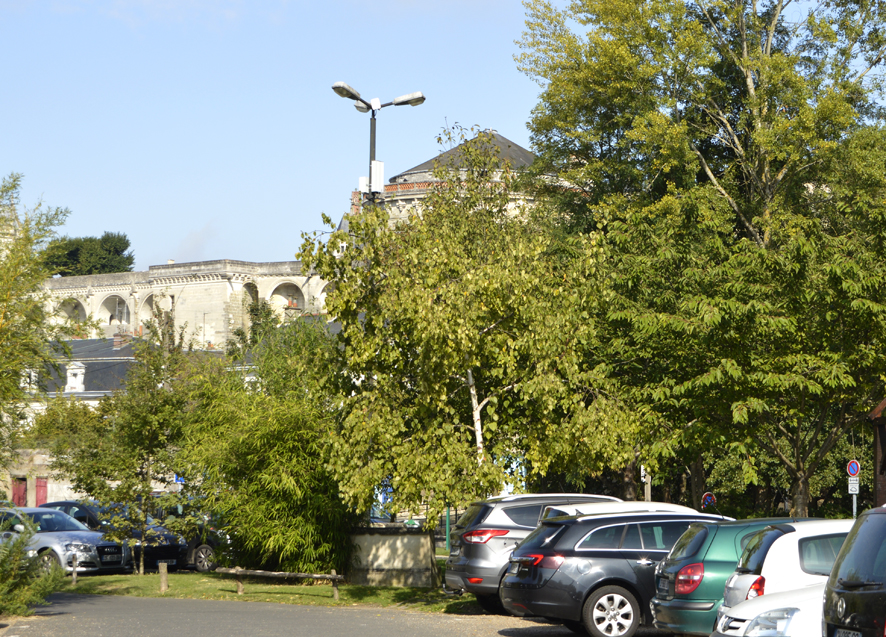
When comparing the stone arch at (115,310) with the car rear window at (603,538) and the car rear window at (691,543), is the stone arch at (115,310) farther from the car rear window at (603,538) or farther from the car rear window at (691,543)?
the car rear window at (691,543)

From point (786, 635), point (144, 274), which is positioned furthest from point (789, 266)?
point (144, 274)

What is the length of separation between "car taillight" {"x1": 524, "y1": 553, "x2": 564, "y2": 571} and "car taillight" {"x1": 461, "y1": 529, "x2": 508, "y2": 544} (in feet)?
7.51

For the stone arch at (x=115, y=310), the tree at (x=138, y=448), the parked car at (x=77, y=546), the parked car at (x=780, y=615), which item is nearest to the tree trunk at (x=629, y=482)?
the tree at (x=138, y=448)

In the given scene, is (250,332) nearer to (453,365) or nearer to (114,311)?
(453,365)

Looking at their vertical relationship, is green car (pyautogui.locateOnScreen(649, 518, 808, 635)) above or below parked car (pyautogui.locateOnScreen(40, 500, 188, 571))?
above

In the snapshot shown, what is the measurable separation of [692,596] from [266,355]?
1468cm

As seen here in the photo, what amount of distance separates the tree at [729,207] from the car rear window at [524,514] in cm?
278

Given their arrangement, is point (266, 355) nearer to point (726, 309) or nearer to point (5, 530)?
point (5, 530)

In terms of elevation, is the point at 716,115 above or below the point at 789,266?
above

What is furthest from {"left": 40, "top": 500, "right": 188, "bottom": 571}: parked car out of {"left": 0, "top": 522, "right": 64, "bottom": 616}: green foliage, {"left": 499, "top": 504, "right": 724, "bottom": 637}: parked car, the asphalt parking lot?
{"left": 499, "top": 504, "right": 724, "bottom": 637}: parked car

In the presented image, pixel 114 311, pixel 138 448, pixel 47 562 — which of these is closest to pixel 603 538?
pixel 47 562

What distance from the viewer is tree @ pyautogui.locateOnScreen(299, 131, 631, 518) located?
15.5 meters

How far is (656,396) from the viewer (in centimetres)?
1650

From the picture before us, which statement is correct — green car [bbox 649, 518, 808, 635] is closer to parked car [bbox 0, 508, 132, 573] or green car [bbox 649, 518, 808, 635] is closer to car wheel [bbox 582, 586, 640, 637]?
car wheel [bbox 582, 586, 640, 637]
